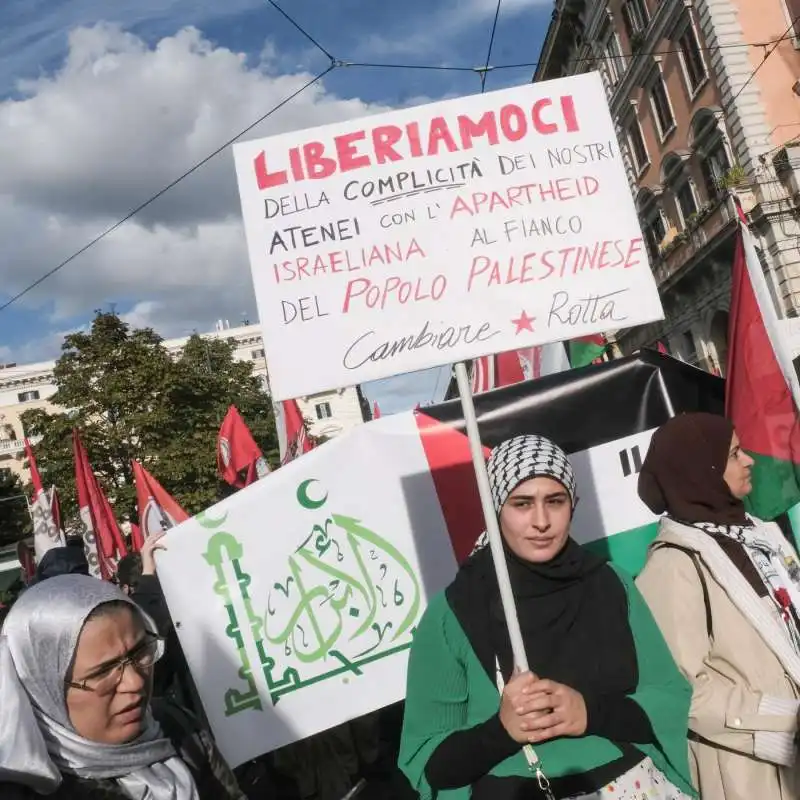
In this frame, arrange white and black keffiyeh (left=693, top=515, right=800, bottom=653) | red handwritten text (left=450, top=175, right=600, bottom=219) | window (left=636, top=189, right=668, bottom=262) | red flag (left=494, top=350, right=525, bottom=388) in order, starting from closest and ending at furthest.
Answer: white and black keffiyeh (left=693, top=515, right=800, bottom=653)
red handwritten text (left=450, top=175, right=600, bottom=219)
red flag (left=494, top=350, right=525, bottom=388)
window (left=636, top=189, right=668, bottom=262)

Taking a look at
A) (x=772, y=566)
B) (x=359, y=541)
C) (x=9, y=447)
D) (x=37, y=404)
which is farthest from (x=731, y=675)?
(x=37, y=404)

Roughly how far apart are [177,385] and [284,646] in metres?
23.5

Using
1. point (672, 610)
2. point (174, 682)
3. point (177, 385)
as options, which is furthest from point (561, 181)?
point (177, 385)

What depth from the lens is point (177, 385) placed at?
2564 cm

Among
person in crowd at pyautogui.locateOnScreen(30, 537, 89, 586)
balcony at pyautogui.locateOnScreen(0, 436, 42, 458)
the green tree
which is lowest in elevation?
person in crowd at pyautogui.locateOnScreen(30, 537, 89, 586)

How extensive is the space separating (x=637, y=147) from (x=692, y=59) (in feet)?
19.2

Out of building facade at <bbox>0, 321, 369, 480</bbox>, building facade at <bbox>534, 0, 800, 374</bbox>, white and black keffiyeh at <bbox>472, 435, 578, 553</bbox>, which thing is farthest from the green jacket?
building facade at <bbox>0, 321, 369, 480</bbox>

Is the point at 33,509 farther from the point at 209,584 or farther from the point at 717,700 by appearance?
the point at 717,700

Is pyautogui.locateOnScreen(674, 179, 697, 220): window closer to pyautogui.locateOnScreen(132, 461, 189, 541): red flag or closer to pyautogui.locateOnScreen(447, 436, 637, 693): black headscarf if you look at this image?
pyautogui.locateOnScreen(132, 461, 189, 541): red flag

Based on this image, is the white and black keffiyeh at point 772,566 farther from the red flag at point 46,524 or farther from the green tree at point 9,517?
the green tree at point 9,517

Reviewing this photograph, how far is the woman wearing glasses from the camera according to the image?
5.25ft

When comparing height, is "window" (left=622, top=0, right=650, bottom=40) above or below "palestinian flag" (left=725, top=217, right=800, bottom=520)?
above

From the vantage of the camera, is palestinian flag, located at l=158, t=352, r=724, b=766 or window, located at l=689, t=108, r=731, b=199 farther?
window, located at l=689, t=108, r=731, b=199

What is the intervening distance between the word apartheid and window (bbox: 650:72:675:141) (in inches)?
908
